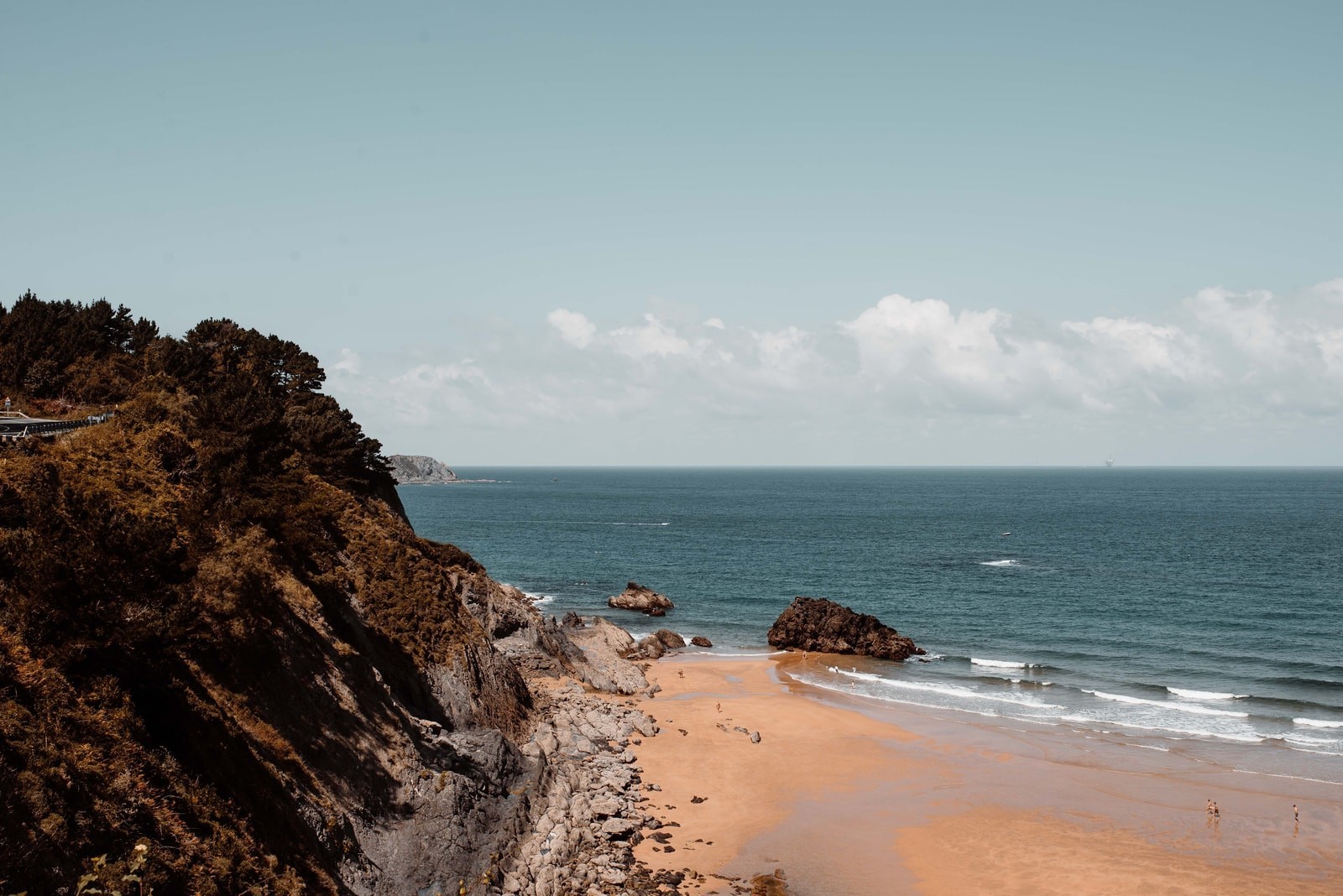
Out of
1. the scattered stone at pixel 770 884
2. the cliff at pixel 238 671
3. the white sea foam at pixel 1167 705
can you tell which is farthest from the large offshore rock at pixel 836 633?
the scattered stone at pixel 770 884

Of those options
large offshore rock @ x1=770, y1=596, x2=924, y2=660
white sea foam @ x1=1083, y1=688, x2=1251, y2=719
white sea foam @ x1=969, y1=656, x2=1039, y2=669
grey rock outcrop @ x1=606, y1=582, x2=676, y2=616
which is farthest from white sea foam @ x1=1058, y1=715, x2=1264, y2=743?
grey rock outcrop @ x1=606, y1=582, x2=676, y2=616

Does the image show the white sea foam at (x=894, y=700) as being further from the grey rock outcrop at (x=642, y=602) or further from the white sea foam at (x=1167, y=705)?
the grey rock outcrop at (x=642, y=602)

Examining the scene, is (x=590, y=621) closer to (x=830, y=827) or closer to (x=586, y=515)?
(x=830, y=827)

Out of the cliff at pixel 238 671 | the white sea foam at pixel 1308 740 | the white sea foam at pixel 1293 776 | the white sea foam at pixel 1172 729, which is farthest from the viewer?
the white sea foam at pixel 1172 729

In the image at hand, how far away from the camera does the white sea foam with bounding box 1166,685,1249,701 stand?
2080 inches

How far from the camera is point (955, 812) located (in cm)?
3656

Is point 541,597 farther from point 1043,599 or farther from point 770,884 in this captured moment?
point 770,884

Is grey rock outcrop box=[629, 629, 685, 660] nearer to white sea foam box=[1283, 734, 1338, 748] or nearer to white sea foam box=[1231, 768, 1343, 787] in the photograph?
white sea foam box=[1231, 768, 1343, 787]

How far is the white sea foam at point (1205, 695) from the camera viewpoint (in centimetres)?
5284

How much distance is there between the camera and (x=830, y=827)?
114 ft

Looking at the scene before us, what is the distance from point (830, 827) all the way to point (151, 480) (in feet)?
98.8

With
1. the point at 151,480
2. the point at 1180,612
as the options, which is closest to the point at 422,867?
the point at 151,480

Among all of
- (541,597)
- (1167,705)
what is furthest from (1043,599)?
(541,597)

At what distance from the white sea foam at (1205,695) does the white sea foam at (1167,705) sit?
181 centimetres
